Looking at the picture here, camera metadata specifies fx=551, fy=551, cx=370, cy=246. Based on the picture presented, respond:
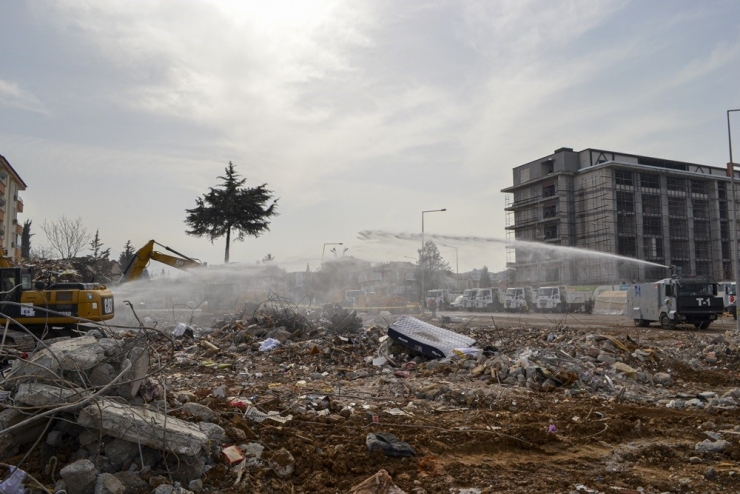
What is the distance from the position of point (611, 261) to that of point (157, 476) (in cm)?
5967

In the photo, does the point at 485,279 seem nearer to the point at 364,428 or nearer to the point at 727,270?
the point at 727,270

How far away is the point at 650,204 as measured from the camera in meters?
64.6

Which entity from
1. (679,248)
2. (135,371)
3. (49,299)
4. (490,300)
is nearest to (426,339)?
(135,371)

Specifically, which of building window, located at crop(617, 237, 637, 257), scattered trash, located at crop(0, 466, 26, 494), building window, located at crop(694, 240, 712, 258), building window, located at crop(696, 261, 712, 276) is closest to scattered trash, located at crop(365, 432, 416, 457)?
scattered trash, located at crop(0, 466, 26, 494)

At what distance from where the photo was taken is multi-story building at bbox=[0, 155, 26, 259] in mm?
39750

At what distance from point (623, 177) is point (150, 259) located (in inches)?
2216

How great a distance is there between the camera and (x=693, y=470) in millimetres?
5945

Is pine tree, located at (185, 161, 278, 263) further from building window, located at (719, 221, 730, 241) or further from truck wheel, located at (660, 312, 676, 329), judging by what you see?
building window, located at (719, 221, 730, 241)

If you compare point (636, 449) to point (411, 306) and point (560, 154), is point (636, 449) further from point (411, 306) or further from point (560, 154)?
point (560, 154)

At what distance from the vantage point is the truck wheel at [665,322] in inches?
917

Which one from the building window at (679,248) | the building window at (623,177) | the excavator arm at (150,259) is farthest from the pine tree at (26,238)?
the building window at (679,248)

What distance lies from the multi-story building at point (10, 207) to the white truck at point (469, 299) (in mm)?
34883

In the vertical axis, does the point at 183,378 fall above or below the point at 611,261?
below

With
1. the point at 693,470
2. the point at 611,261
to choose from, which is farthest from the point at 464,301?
the point at 693,470
